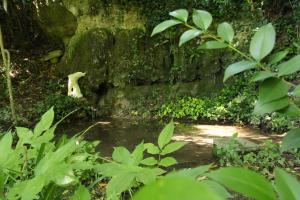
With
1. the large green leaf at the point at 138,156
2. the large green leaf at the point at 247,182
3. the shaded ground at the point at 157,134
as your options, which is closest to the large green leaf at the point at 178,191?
the large green leaf at the point at 247,182

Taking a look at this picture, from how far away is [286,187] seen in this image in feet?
1.20

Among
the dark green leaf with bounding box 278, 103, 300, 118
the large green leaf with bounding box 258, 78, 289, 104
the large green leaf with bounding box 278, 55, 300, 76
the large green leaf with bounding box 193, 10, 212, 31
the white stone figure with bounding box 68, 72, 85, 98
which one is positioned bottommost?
the white stone figure with bounding box 68, 72, 85, 98

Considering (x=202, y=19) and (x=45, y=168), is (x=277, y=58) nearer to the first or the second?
(x=202, y=19)

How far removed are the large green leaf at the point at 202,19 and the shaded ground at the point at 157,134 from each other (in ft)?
16.0

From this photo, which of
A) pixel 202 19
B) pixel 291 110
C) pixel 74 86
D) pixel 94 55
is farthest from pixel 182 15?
pixel 94 55

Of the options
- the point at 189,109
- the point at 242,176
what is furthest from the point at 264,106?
the point at 189,109

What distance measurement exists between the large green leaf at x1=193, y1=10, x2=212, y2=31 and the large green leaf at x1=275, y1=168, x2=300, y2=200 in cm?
43

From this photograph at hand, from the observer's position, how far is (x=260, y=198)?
1.16 ft

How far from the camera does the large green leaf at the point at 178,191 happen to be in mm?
230

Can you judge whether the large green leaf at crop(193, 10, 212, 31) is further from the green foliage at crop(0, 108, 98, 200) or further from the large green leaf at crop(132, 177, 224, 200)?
the large green leaf at crop(132, 177, 224, 200)

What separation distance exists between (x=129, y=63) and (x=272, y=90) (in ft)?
29.1

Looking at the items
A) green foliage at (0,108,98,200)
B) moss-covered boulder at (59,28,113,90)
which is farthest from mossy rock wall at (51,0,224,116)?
green foliage at (0,108,98,200)

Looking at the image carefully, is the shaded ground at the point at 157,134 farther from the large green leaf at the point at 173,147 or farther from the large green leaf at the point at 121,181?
the large green leaf at the point at 121,181

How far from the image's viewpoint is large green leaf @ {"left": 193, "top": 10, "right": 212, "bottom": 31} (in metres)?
0.75
